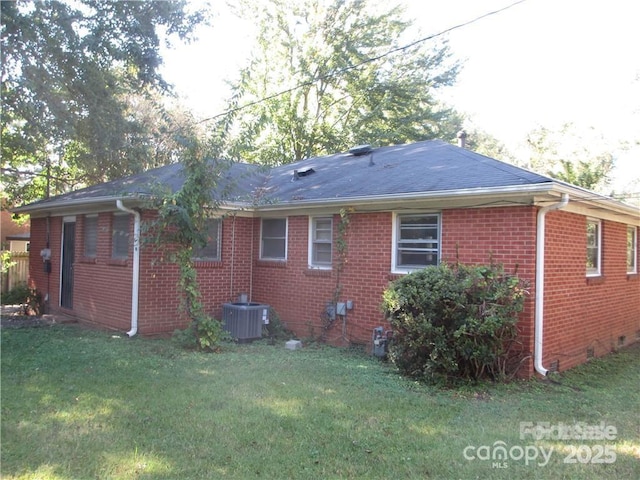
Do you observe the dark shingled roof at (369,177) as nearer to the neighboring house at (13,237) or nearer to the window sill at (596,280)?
the window sill at (596,280)

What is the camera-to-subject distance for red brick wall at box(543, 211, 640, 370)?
310 inches

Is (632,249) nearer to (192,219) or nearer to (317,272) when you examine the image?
(317,272)

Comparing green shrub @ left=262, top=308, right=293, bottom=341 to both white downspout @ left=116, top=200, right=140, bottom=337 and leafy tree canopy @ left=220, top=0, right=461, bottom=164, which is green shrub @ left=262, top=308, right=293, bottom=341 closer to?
white downspout @ left=116, top=200, right=140, bottom=337

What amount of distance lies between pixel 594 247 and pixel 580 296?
1.45 metres

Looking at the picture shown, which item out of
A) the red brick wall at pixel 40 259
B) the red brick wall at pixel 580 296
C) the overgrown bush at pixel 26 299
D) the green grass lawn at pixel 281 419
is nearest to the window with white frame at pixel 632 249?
the red brick wall at pixel 580 296

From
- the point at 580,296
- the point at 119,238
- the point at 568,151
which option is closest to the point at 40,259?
the point at 119,238

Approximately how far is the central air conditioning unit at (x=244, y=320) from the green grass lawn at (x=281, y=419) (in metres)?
1.70

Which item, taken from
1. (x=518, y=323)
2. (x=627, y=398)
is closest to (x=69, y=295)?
(x=518, y=323)

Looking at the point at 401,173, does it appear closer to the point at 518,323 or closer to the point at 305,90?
the point at 518,323

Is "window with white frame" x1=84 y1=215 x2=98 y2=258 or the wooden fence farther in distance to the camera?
the wooden fence

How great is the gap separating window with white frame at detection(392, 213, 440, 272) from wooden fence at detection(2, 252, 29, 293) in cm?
1348

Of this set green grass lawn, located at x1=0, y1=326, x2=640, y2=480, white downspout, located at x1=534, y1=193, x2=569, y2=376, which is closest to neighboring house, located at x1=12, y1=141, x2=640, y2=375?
white downspout, located at x1=534, y1=193, x2=569, y2=376

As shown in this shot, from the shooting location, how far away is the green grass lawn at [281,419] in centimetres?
410

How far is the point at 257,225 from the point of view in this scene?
1156 cm
